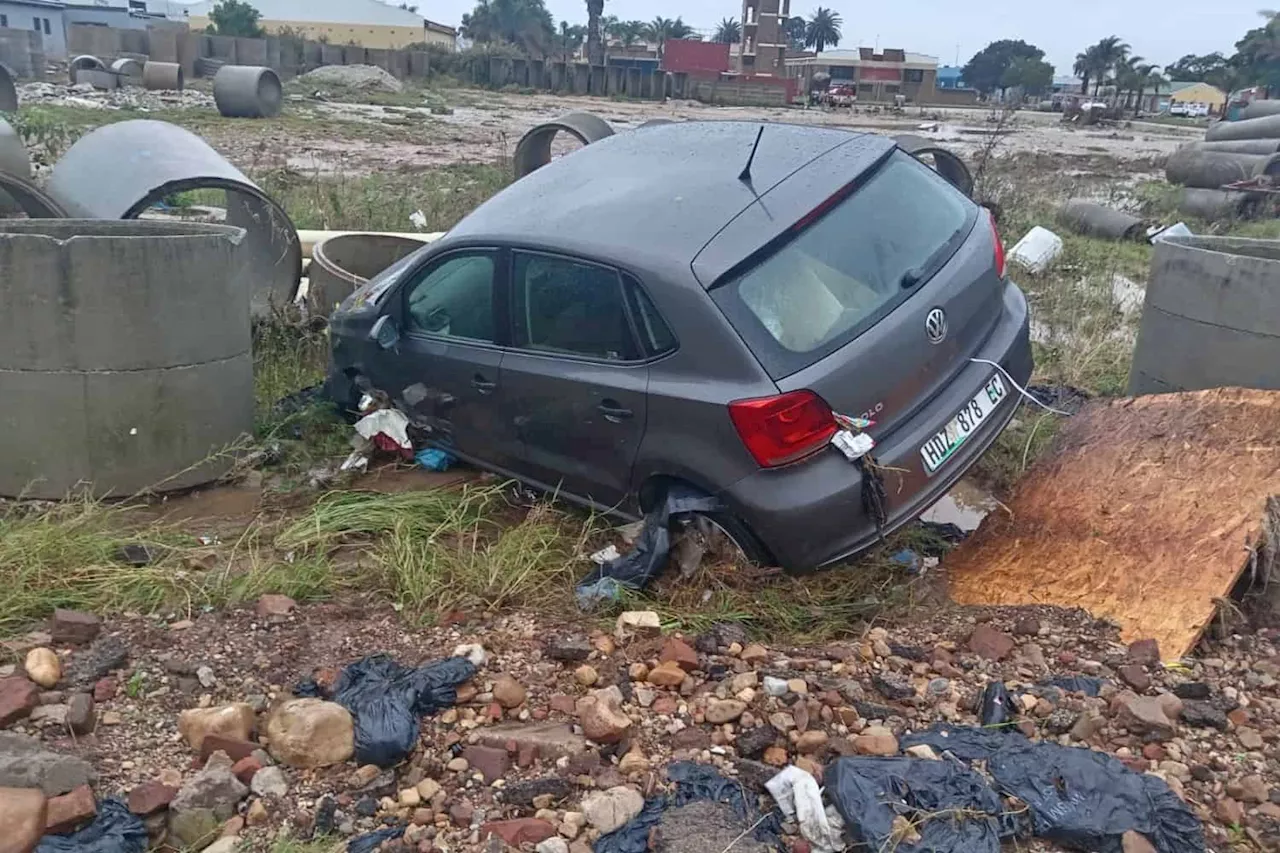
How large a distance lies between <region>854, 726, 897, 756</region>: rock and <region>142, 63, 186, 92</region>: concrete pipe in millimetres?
35764

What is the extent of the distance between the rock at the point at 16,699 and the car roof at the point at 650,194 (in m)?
2.49

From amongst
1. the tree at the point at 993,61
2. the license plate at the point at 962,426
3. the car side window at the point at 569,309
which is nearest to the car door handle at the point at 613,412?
the car side window at the point at 569,309

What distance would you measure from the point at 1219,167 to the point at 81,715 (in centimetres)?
1760

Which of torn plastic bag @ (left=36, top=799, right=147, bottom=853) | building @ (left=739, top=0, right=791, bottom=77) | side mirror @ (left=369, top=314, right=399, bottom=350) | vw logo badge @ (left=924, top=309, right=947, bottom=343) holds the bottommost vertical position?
torn plastic bag @ (left=36, top=799, right=147, bottom=853)

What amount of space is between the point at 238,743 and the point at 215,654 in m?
0.58

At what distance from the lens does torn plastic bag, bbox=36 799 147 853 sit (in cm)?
263

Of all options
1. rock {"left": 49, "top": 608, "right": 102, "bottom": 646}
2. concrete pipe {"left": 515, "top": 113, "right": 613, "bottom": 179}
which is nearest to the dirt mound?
concrete pipe {"left": 515, "top": 113, "right": 613, "bottom": 179}

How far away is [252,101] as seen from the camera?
85.1ft

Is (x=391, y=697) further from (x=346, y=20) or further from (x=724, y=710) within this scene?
(x=346, y=20)

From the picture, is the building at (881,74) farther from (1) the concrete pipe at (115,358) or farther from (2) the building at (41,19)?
(1) the concrete pipe at (115,358)

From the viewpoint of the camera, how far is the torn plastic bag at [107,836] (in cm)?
263

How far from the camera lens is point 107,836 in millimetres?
2670

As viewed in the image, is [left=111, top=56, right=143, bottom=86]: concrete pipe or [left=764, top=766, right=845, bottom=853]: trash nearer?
[left=764, top=766, right=845, bottom=853]: trash

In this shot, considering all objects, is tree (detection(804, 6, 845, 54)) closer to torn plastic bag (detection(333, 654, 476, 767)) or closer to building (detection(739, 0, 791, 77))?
building (detection(739, 0, 791, 77))
